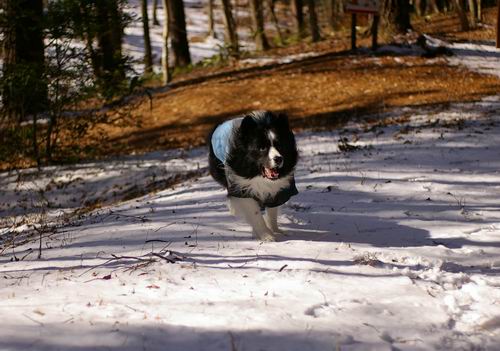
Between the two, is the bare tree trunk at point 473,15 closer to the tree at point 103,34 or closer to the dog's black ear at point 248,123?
the tree at point 103,34

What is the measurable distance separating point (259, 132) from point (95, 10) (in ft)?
25.1

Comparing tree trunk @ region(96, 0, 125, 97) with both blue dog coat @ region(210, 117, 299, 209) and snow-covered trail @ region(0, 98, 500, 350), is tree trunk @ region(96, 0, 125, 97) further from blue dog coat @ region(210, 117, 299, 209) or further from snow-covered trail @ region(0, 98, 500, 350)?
blue dog coat @ region(210, 117, 299, 209)

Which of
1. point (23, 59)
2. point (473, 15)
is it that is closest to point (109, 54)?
point (23, 59)

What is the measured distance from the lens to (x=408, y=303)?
3.83 metres

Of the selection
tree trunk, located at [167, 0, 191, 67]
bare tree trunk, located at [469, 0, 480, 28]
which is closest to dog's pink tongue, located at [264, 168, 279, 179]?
tree trunk, located at [167, 0, 191, 67]

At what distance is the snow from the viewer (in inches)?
130

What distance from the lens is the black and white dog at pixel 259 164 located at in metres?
5.46

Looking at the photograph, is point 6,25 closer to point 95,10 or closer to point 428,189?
point 95,10

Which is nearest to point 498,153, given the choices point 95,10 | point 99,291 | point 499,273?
point 499,273

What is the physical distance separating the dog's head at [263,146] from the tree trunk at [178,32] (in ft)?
62.6

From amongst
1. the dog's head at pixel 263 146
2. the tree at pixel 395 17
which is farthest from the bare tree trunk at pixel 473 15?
the dog's head at pixel 263 146

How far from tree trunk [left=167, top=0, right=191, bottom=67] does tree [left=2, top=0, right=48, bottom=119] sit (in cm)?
1149

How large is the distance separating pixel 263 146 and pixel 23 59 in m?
8.27

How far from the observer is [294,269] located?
4520 mm
